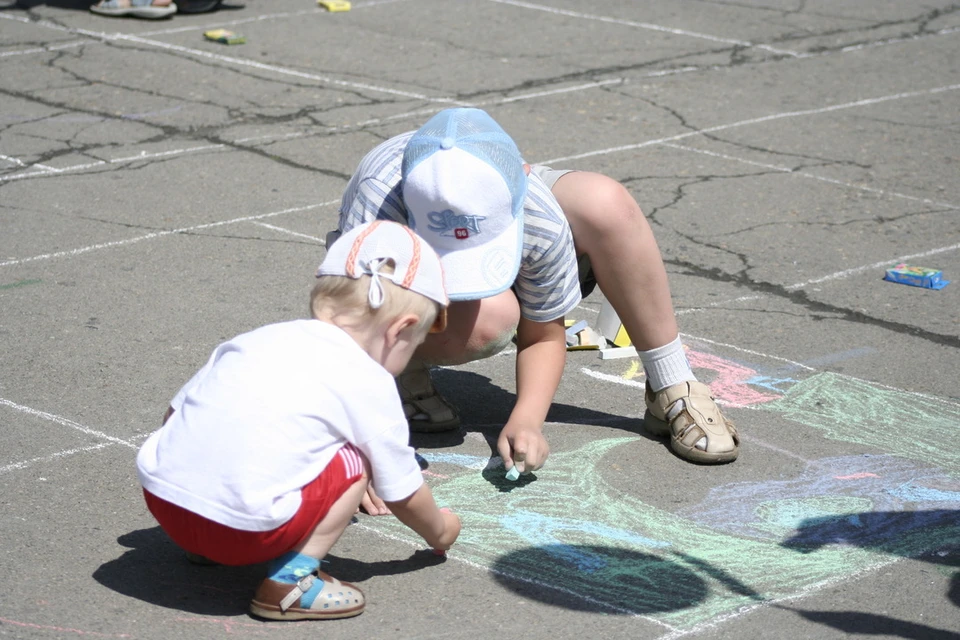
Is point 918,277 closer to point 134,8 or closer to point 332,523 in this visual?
point 332,523

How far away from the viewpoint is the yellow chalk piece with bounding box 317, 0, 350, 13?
10.9 metres

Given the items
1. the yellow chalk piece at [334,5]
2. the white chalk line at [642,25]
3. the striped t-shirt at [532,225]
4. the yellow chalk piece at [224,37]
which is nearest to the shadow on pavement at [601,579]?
the striped t-shirt at [532,225]

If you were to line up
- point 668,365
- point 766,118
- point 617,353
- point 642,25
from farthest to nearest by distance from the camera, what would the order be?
point 642,25 < point 766,118 < point 617,353 < point 668,365

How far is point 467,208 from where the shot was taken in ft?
9.52

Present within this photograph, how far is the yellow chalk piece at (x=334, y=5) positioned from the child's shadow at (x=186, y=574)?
8679mm

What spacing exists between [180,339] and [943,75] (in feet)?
23.5

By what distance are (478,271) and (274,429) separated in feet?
2.65

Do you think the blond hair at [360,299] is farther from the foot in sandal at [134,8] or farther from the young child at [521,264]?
the foot in sandal at [134,8]

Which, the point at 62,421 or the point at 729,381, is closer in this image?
the point at 62,421

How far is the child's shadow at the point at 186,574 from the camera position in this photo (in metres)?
2.62

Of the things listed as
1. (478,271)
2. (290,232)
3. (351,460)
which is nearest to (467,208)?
(478,271)

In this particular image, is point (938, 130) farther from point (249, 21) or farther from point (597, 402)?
point (249, 21)

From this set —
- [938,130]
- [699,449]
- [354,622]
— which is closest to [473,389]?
[699,449]

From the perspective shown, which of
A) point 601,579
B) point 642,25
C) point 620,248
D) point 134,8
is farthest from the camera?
point 642,25
